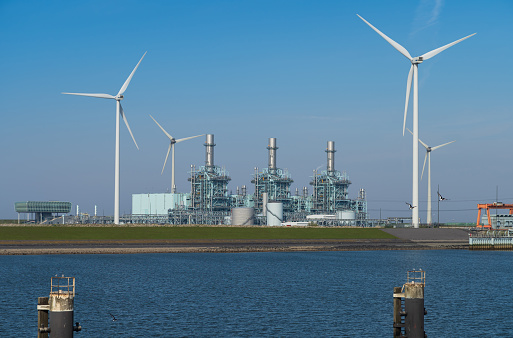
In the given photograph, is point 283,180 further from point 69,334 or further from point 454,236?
point 69,334

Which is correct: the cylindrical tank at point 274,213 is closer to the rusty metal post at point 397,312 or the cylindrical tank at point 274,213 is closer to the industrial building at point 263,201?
the industrial building at point 263,201

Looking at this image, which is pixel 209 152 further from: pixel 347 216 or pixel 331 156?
pixel 347 216

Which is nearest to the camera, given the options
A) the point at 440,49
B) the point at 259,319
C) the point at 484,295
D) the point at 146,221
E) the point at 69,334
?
the point at 69,334

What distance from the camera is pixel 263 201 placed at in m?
172

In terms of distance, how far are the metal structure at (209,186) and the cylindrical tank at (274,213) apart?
13579mm

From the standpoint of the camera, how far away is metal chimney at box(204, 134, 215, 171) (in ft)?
578

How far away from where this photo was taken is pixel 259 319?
47.3m

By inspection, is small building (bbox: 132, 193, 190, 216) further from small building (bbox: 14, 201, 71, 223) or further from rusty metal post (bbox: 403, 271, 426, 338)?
rusty metal post (bbox: 403, 271, 426, 338)

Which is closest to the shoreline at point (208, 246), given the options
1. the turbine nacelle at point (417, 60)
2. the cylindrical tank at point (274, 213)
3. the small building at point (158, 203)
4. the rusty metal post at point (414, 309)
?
the cylindrical tank at point (274, 213)

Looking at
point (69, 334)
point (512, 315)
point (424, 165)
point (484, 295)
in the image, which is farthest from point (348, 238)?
point (69, 334)

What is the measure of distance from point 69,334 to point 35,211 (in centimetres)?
16346

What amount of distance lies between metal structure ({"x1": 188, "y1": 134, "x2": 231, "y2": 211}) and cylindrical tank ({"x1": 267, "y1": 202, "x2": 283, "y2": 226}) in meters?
13.6

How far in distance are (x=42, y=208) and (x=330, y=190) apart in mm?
80055

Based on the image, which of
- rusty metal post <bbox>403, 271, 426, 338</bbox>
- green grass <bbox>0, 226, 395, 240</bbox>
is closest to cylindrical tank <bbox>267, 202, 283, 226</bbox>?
green grass <bbox>0, 226, 395, 240</bbox>
